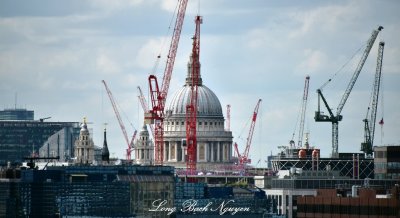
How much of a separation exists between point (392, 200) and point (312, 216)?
1399cm

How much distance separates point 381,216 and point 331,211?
8.84 metres

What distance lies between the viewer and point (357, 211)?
18525 cm

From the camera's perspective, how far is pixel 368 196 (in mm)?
186875

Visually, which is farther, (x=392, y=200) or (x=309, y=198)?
(x=309, y=198)

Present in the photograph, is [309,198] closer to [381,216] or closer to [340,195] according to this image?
[340,195]

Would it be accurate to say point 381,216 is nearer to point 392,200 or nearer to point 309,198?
point 392,200

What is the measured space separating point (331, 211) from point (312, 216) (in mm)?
4229

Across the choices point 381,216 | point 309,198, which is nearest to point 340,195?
point 309,198

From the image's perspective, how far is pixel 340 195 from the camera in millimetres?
197750

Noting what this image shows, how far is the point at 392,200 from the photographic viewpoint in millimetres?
180875

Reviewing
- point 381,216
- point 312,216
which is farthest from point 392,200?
point 312,216

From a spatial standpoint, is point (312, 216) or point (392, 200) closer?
point (392, 200)

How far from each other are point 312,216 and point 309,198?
10.3 feet

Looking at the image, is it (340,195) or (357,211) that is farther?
(340,195)
